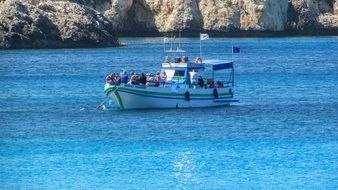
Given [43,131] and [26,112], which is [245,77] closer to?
[26,112]

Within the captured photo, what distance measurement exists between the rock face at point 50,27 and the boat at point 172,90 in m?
50.9

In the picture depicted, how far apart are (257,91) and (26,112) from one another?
1776cm

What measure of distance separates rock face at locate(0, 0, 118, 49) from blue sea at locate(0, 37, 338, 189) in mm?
25894

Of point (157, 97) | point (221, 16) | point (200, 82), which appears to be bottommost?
point (221, 16)

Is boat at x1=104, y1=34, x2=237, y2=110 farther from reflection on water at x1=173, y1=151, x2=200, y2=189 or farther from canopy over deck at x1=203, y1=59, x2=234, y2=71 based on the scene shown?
reflection on water at x1=173, y1=151, x2=200, y2=189

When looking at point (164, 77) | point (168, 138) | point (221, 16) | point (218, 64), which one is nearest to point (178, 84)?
point (164, 77)

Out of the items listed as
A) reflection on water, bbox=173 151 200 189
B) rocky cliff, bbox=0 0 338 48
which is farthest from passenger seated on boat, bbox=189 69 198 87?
rocky cliff, bbox=0 0 338 48

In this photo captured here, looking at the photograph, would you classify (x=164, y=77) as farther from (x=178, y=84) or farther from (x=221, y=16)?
(x=221, y=16)

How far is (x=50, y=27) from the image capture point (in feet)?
380

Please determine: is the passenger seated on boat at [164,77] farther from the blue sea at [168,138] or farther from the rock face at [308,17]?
the rock face at [308,17]

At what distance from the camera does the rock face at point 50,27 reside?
113 metres

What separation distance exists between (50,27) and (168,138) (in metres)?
67.2

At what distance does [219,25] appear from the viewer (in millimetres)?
150500

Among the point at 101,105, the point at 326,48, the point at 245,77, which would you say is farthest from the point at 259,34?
the point at 101,105
